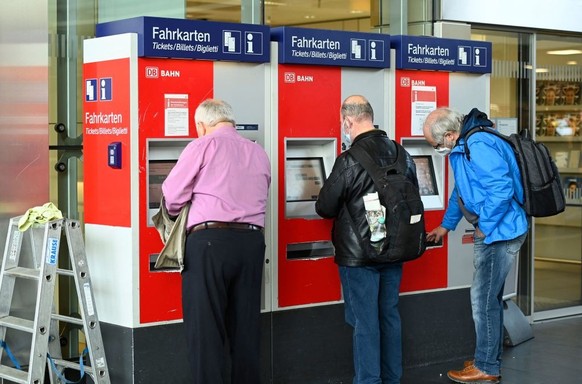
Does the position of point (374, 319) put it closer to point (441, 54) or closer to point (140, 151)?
point (140, 151)

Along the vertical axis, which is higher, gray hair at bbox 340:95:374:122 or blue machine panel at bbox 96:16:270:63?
blue machine panel at bbox 96:16:270:63

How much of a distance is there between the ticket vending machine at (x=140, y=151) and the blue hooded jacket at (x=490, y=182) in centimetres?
151

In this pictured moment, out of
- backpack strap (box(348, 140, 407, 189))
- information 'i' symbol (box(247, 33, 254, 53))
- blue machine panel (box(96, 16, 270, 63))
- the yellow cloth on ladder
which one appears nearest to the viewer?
the yellow cloth on ladder

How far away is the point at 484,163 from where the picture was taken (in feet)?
20.6

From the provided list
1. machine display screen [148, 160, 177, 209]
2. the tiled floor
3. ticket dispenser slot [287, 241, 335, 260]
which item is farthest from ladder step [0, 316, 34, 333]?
the tiled floor

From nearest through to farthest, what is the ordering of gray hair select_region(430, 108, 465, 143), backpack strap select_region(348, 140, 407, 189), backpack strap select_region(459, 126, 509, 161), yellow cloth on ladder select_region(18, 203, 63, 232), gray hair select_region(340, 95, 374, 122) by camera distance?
yellow cloth on ladder select_region(18, 203, 63, 232) → backpack strap select_region(348, 140, 407, 189) → gray hair select_region(340, 95, 374, 122) → backpack strap select_region(459, 126, 509, 161) → gray hair select_region(430, 108, 465, 143)

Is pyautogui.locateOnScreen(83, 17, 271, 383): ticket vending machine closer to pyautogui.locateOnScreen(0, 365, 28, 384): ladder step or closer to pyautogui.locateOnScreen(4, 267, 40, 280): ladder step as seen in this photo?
pyautogui.locateOnScreen(4, 267, 40, 280): ladder step

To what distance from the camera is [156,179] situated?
19.0 ft

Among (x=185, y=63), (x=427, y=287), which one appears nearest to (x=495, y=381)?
(x=427, y=287)

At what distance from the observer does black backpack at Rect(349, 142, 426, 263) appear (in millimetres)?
5766

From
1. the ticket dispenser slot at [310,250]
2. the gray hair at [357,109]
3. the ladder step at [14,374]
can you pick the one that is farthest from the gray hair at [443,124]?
the ladder step at [14,374]

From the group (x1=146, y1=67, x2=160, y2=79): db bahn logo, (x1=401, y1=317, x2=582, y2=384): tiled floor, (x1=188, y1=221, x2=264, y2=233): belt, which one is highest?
(x1=146, y1=67, x2=160, y2=79): db bahn logo

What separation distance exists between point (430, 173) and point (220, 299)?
2308 millimetres

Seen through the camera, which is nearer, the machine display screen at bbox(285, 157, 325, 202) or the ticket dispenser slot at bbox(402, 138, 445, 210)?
the machine display screen at bbox(285, 157, 325, 202)
